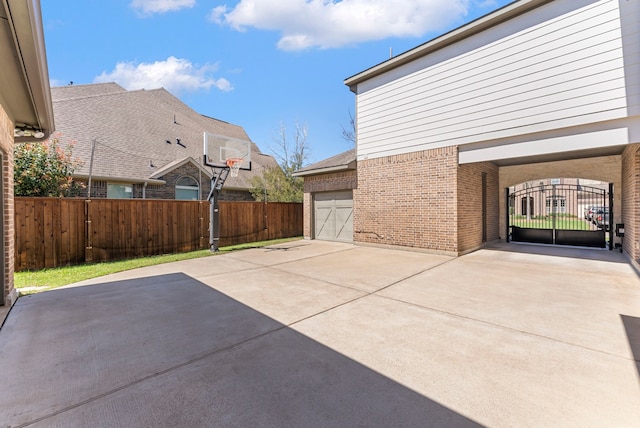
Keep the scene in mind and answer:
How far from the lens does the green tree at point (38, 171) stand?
26.6 feet

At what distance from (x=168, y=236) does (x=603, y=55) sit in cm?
1236

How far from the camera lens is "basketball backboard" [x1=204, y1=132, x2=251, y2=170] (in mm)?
9938

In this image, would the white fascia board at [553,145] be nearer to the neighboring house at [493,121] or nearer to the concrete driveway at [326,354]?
the neighboring house at [493,121]

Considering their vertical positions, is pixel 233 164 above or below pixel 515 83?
below

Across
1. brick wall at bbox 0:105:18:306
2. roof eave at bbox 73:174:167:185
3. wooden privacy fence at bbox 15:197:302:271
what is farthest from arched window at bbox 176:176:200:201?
brick wall at bbox 0:105:18:306

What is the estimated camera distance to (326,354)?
9.13 feet

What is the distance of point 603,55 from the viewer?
5.97 meters

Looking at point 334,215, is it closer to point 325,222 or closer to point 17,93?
point 325,222

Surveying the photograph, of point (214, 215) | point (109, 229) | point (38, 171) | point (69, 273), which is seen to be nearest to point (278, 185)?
point (214, 215)

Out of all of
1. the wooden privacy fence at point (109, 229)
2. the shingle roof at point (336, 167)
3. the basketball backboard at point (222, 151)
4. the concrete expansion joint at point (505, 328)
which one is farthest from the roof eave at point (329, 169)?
the concrete expansion joint at point (505, 328)

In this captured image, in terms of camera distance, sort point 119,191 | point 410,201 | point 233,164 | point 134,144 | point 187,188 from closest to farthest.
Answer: point 410,201
point 233,164
point 119,191
point 134,144
point 187,188

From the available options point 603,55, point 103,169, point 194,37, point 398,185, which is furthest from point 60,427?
point 103,169

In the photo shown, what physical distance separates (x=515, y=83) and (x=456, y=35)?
2.24m

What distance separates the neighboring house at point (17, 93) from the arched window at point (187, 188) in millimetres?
9000
